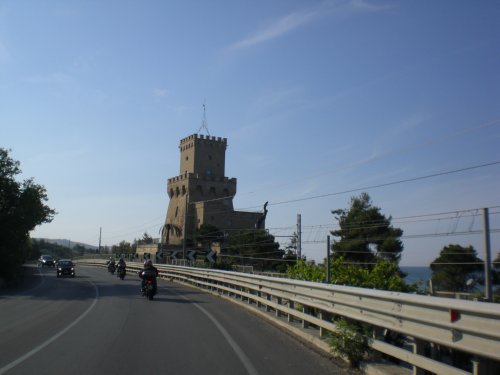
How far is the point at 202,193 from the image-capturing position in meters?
97.8

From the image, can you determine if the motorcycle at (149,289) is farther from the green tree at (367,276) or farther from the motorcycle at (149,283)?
the green tree at (367,276)

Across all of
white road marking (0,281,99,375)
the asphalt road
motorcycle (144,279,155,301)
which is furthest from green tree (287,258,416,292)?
motorcycle (144,279,155,301)

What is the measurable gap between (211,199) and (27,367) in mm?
90007

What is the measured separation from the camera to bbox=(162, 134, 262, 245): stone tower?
96312mm

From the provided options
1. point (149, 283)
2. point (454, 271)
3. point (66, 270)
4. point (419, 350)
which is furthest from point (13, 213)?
point (419, 350)

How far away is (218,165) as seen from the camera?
103188 millimetres

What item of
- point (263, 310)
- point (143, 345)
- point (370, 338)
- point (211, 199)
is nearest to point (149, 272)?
point (263, 310)

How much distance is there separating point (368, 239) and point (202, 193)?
53.7 metres

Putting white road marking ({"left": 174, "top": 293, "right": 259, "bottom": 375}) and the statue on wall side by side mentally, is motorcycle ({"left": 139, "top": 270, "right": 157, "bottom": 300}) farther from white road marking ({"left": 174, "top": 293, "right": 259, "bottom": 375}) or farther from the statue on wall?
the statue on wall

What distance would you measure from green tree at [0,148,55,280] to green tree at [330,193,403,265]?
959 inches

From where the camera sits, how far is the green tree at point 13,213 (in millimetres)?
34906

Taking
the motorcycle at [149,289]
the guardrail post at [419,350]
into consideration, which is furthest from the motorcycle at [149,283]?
the guardrail post at [419,350]

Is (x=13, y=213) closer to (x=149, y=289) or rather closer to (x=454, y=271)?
(x=149, y=289)

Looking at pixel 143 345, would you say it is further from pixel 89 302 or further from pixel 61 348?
pixel 89 302
